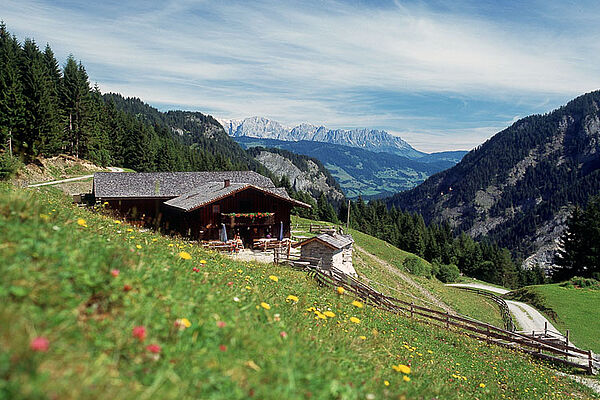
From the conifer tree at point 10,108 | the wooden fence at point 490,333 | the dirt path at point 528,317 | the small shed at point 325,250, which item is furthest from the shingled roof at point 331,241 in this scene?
the conifer tree at point 10,108

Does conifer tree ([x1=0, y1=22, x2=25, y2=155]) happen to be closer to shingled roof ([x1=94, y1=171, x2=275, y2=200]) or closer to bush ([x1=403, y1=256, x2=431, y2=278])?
shingled roof ([x1=94, y1=171, x2=275, y2=200])

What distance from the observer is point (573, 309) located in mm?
35125

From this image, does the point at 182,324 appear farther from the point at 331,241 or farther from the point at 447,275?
the point at 447,275

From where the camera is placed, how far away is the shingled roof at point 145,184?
41250 mm

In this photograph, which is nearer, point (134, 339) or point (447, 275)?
point (134, 339)

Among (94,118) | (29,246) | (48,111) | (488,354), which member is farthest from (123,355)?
(94,118)

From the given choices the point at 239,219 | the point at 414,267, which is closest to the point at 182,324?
the point at 239,219

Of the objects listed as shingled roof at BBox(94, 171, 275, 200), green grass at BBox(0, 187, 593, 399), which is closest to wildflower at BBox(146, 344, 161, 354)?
green grass at BBox(0, 187, 593, 399)

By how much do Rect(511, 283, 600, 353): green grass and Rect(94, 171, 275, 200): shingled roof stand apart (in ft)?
139

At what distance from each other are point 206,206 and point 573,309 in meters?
37.1

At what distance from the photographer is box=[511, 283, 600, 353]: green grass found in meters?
28.8

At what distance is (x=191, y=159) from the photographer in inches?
4628

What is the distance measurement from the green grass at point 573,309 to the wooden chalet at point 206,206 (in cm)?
2593

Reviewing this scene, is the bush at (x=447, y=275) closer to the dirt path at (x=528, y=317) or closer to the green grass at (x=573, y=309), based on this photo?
the green grass at (x=573, y=309)
